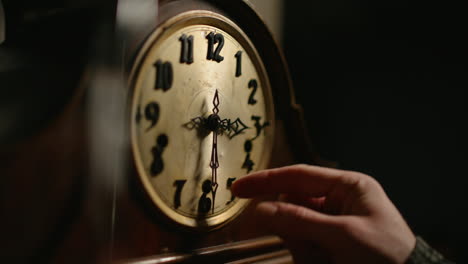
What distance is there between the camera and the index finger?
617 mm

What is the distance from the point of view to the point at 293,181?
0.62m

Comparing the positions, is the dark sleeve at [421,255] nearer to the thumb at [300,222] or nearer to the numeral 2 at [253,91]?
the thumb at [300,222]

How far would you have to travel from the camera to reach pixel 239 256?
695 mm

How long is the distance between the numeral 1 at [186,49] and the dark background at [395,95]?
3.13 ft

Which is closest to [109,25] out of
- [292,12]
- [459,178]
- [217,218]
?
[217,218]

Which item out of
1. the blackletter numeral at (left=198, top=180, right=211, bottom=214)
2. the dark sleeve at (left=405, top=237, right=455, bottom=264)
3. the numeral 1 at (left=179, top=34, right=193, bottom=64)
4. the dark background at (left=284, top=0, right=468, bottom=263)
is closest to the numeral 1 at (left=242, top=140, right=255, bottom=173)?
the blackletter numeral at (left=198, top=180, right=211, bottom=214)

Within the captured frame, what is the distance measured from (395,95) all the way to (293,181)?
919 millimetres

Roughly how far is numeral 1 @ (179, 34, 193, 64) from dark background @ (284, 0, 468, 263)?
3.13ft

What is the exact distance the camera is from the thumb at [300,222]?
1.66 feet

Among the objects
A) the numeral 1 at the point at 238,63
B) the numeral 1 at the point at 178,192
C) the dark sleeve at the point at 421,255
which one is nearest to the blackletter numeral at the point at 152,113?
the numeral 1 at the point at 178,192

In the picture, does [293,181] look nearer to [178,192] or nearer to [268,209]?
[268,209]

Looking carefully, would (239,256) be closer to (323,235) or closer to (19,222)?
(323,235)

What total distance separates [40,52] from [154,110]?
0.17 meters

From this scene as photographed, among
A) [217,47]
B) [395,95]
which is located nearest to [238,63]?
[217,47]
